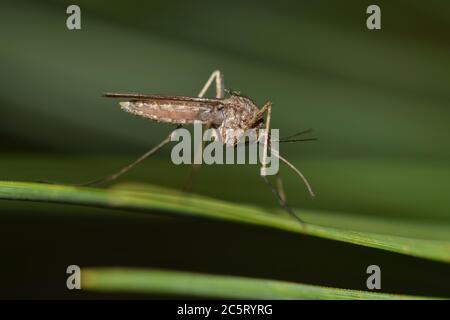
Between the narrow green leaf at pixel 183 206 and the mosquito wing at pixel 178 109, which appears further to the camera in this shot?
the mosquito wing at pixel 178 109

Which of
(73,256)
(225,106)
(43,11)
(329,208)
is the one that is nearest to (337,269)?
(329,208)

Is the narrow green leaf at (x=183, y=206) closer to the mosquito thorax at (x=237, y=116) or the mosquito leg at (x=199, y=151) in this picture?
the mosquito leg at (x=199, y=151)

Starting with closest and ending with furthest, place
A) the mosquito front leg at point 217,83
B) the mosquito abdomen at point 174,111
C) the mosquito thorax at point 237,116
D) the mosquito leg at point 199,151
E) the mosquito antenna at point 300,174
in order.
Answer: the mosquito antenna at point 300,174
the mosquito leg at point 199,151
the mosquito abdomen at point 174,111
the mosquito thorax at point 237,116
the mosquito front leg at point 217,83

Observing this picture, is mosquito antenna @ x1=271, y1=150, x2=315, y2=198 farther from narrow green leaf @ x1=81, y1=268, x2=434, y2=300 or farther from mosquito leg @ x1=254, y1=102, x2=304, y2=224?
narrow green leaf @ x1=81, y1=268, x2=434, y2=300

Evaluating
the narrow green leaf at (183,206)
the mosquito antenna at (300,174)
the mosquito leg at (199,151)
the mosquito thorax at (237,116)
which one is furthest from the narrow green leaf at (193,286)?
the mosquito thorax at (237,116)

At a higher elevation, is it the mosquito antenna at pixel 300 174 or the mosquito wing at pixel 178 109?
the mosquito wing at pixel 178 109

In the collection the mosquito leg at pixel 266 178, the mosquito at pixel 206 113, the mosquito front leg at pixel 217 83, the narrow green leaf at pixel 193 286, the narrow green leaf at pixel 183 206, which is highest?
the mosquito front leg at pixel 217 83
